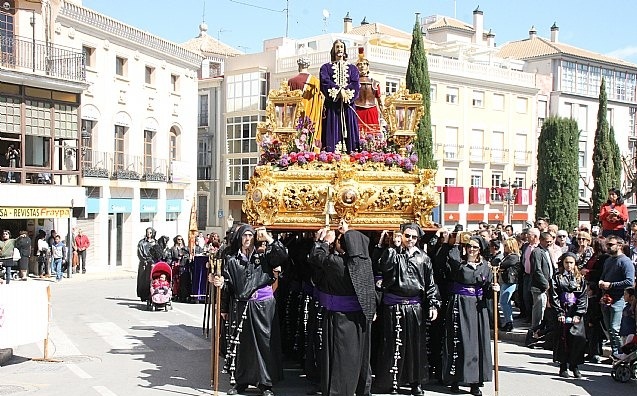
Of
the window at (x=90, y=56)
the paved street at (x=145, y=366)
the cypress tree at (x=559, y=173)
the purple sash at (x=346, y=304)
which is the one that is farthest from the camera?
the cypress tree at (x=559, y=173)

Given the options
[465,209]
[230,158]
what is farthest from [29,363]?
[465,209]

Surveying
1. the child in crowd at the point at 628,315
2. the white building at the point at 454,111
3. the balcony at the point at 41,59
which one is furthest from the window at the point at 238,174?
the child in crowd at the point at 628,315

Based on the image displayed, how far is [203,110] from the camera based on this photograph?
1929 inches

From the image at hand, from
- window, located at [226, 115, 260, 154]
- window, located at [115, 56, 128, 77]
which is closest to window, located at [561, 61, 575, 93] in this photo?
window, located at [226, 115, 260, 154]

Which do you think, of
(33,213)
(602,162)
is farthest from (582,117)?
(33,213)

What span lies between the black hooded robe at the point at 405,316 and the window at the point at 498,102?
138ft

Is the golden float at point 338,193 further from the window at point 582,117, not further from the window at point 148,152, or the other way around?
the window at point 582,117

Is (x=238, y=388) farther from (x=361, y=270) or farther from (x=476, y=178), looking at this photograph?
(x=476, y=178)

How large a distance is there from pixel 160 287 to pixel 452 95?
33.5 meters

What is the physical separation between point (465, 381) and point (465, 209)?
40.3 meters

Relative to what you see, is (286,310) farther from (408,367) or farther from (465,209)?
(465,209)

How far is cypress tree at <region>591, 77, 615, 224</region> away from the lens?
4506 centimetres

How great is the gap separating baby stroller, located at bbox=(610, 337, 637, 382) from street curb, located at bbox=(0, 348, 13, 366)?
806cm

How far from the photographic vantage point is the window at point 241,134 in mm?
46094
